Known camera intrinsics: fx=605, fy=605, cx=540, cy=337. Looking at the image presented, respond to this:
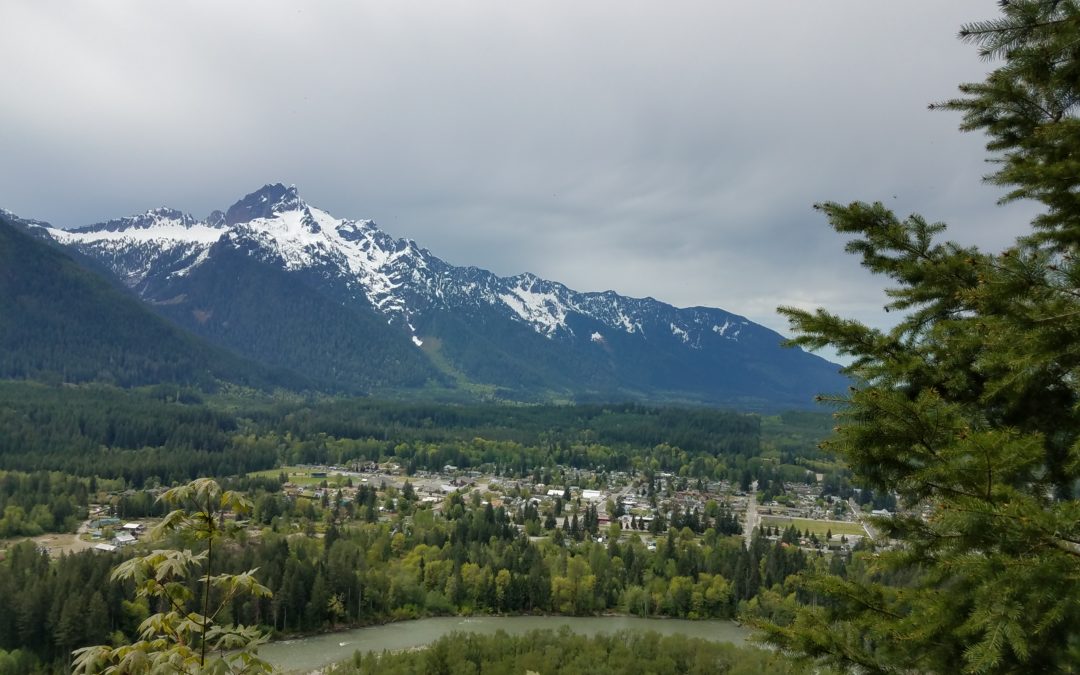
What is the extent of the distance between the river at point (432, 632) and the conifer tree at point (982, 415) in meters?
39.3

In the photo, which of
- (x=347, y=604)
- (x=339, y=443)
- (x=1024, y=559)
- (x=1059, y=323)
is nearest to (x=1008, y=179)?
(x=1059, y=323)

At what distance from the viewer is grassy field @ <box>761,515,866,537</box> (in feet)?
260

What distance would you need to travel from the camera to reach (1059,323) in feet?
14.0

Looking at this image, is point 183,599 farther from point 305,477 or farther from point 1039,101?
point 305,477

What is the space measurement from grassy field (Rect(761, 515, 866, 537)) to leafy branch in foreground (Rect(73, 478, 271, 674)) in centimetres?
8370

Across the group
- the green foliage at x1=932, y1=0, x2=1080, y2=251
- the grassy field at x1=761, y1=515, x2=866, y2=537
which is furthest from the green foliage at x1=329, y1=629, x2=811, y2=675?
the grassy field at x1=761, y1=515, x2=866, y2=537

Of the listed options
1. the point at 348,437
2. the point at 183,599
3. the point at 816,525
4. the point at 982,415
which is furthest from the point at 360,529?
the point at 348,437

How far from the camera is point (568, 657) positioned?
3441 cm

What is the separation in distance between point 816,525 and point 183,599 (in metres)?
92.4

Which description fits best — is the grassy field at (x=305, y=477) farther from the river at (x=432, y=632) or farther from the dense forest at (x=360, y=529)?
the river at (x=432, y=632)

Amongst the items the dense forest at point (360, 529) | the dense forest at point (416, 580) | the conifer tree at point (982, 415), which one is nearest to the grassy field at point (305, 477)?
the dense forest at point (360, 529)

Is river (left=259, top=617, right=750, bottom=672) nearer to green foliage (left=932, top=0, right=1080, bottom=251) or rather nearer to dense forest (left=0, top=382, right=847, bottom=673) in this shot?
dense forest (left=0, top=382, right=847, bottom=673)

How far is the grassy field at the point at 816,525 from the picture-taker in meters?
79.4

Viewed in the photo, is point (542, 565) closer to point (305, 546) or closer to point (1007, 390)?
point (305, 546)
